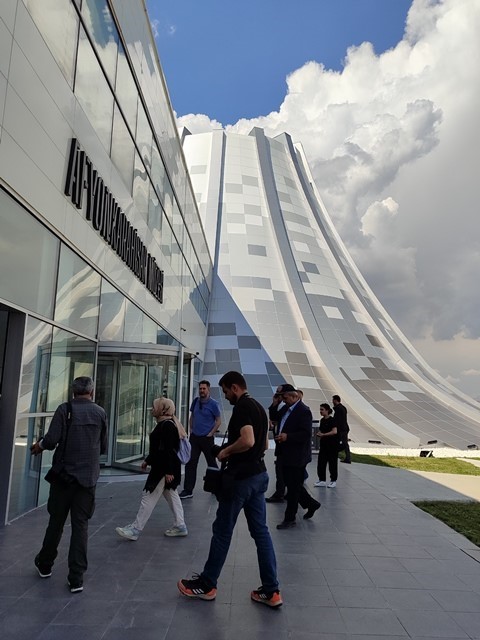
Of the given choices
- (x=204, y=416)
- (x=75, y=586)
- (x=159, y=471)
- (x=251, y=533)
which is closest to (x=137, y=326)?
(x=204, y=416)

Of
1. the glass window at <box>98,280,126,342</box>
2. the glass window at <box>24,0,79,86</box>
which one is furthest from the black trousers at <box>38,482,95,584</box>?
the glass window at <box>24,0,79,86</box>

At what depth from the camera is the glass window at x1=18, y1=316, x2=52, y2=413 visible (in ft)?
19.4

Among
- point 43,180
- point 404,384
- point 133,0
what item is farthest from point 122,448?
point 404,384

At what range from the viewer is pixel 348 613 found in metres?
3.49

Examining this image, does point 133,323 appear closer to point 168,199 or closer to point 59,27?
point 168,199

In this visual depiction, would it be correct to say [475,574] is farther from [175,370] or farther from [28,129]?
[175,370]

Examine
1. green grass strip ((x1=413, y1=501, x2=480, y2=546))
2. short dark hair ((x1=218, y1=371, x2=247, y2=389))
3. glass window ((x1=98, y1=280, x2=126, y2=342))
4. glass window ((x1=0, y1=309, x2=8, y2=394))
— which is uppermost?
glass window ((x1=98, y1=280, x2=126, y2=342))

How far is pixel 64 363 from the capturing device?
284 inches

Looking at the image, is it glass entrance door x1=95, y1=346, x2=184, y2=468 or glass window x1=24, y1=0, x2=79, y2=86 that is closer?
glass window x1=24, y1=0, x2=79, y2=86

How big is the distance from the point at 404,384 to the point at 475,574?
25.5 m

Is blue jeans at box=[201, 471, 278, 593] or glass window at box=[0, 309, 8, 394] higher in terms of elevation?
glass window at box=[0, 309, 8, 394]

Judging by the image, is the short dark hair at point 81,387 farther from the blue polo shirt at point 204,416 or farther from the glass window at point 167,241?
the glass window at point 167,241

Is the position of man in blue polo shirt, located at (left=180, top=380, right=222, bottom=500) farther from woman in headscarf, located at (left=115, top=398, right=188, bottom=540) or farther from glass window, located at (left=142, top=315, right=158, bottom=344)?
glass window, located at (left=142, top=315, right=158, bottom=344)

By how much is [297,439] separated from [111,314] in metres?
4.99
